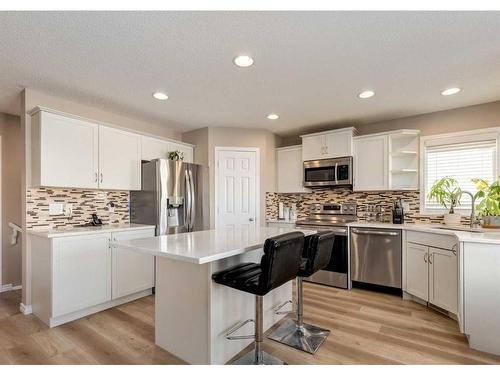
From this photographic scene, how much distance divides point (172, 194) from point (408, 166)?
327 cm

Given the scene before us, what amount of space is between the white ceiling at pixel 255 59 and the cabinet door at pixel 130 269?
1.58 metres

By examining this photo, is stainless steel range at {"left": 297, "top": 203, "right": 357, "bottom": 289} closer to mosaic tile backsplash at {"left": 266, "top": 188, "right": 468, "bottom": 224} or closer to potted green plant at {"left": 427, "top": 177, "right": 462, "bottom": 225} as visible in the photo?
mosaic tile backsplash at {"left": 266, "top": 188, "right": 468, "bottom": 224}

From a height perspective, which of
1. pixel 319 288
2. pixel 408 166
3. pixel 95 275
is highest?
pixel 408 166

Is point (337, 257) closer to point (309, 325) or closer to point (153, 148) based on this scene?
point (309, 325)

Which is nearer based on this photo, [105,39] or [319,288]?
[105,39]

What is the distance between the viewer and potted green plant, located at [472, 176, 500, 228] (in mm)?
2596

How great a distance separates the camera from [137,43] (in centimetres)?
187

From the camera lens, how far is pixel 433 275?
2.75m

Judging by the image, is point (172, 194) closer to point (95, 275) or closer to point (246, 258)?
point (95, 275)

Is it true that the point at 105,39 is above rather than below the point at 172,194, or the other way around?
above

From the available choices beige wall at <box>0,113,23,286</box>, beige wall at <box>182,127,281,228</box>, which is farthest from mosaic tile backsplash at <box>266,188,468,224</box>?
beige wall at <box>0,113,23,286</box>
